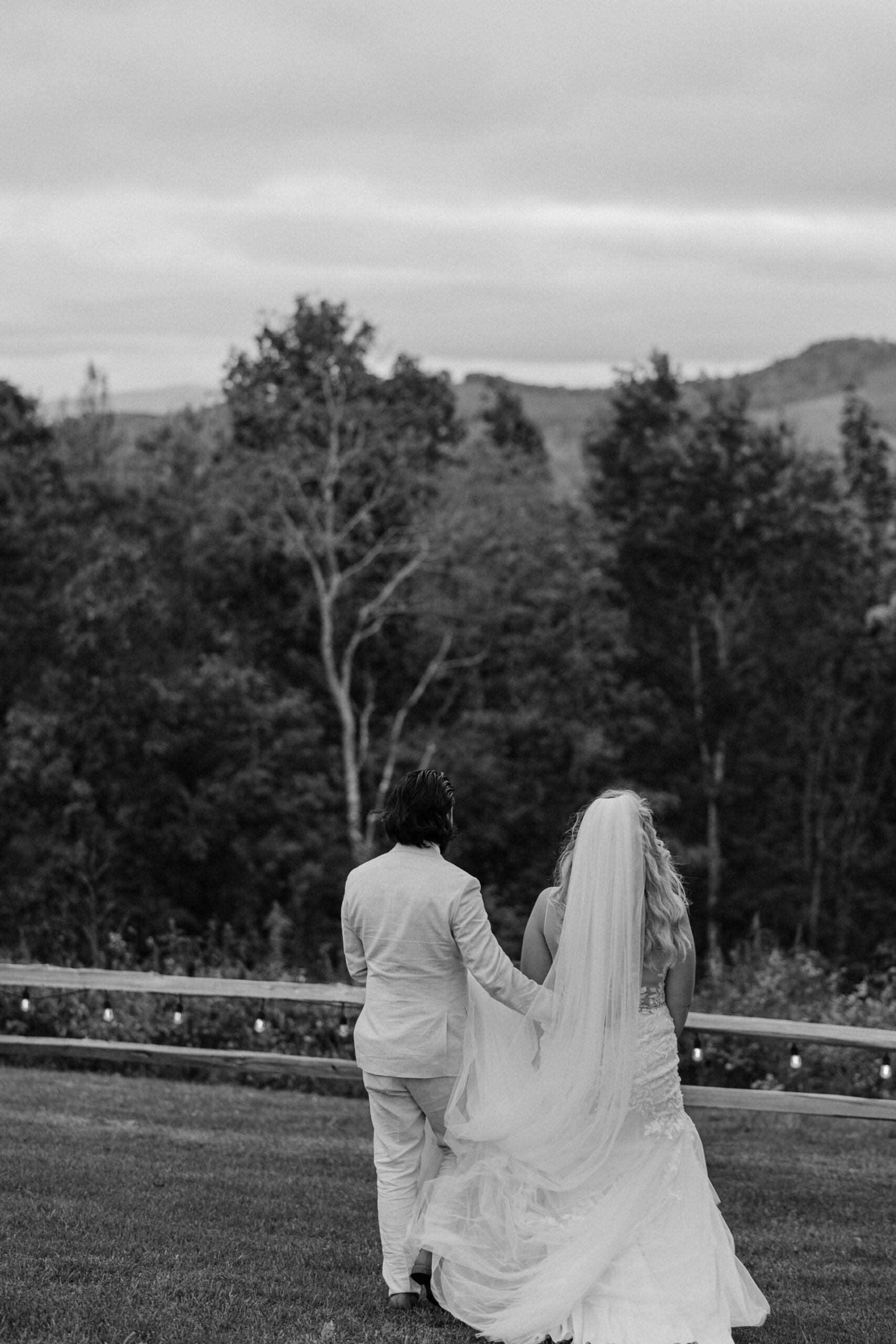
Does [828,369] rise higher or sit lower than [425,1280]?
higher

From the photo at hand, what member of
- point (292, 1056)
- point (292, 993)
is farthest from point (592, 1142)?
point (292, 1056)

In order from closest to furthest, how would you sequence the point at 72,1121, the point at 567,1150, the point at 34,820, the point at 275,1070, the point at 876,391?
the point at 567,1150, the point at 72,1121, the point at 275,1070, the point at 34,820, the point at 876,391

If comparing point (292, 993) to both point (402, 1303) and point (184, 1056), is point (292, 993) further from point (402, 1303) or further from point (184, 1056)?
point (402, 1303)

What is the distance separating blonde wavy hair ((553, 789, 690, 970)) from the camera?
530 centimetres

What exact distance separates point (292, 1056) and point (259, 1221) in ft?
11.6

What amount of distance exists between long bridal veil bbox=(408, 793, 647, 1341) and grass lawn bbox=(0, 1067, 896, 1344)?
246 mm

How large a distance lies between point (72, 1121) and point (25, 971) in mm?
1692

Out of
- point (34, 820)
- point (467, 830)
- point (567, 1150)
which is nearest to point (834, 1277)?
point (567, 1150)

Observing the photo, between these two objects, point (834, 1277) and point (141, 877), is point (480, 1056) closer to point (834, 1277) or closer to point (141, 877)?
point (834, 1277)

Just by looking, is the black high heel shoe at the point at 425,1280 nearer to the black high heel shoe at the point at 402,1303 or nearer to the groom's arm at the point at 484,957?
the black high heel shoe at the point at 402,1303

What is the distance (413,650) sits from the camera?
113 feet

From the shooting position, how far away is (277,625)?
33.7 meters

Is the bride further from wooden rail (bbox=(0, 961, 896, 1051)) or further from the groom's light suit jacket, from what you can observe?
wooden rail (bbox=(0, 961, 896, 1051))

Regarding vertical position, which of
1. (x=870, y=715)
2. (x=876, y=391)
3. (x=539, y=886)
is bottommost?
(x=539, y=886)
